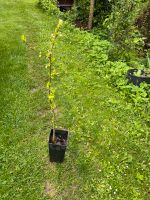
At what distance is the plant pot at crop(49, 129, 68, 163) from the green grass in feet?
0.40

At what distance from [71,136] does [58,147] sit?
0.80 meters

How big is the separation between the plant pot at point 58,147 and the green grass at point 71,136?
12 centimetres

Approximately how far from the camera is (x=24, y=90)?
6.03 m

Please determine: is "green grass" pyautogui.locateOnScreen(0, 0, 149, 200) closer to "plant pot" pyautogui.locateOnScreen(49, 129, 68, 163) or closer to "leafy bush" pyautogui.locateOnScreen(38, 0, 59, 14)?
"plant pot" pyautogui.locateOnScreen(49, 129, 68, 163)

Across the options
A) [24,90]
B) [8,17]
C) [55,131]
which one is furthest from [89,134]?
[8,17]

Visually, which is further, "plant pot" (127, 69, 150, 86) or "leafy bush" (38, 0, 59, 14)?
"leafy bush" (38, 0, 59, 14)

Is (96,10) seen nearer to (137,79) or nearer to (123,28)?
(123,28)

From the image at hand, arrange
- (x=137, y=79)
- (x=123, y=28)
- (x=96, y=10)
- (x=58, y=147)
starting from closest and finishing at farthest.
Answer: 1. (x=58, y=147)
2. (x=137, y=79)
3. (x=123, y=28)
4. (x=96, y=10)

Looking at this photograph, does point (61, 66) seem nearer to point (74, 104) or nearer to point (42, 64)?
point (42, 64)

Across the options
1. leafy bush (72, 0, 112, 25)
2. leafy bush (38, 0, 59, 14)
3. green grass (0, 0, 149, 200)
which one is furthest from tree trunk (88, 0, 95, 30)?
green grass (0, 0, 149, 200)

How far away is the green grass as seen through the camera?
13.2 ft

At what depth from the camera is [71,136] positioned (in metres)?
4.89

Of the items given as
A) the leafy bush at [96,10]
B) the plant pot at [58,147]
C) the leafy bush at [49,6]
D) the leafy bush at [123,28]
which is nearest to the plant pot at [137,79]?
the leafy bush at [123,28]

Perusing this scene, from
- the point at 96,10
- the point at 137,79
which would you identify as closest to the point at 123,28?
the point at 137,79
